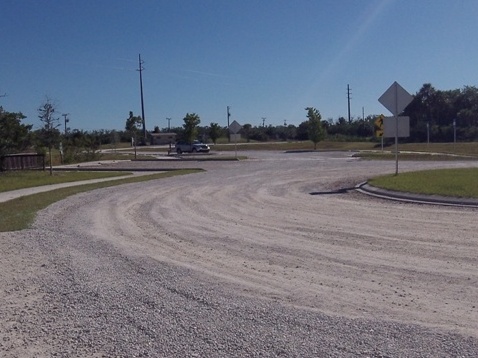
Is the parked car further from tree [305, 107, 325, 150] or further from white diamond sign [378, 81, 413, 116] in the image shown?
white diamond sign [378, 81, 413, 116]

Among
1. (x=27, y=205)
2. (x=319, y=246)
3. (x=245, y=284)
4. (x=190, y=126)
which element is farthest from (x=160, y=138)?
(x=245, y=284)

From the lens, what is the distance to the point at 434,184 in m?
22.5

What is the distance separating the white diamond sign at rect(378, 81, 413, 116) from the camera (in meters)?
26.5

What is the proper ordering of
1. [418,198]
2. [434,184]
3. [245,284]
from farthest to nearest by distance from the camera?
[434,184], [418,198], [245,284]

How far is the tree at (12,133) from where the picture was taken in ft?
135

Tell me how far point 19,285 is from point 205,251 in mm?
3493

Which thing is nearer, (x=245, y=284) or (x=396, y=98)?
(x=245, y=284)

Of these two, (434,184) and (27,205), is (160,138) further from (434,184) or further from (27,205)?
(434,184)

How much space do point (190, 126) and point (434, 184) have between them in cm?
6059

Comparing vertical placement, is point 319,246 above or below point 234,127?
below

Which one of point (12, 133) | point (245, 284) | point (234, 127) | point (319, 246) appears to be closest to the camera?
point (245, 284)

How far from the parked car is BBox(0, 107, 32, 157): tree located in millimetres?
34703

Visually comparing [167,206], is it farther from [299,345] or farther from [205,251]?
[299,345]

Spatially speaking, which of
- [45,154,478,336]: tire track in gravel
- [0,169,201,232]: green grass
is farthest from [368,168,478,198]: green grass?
[0,169,201,232]: green grass
